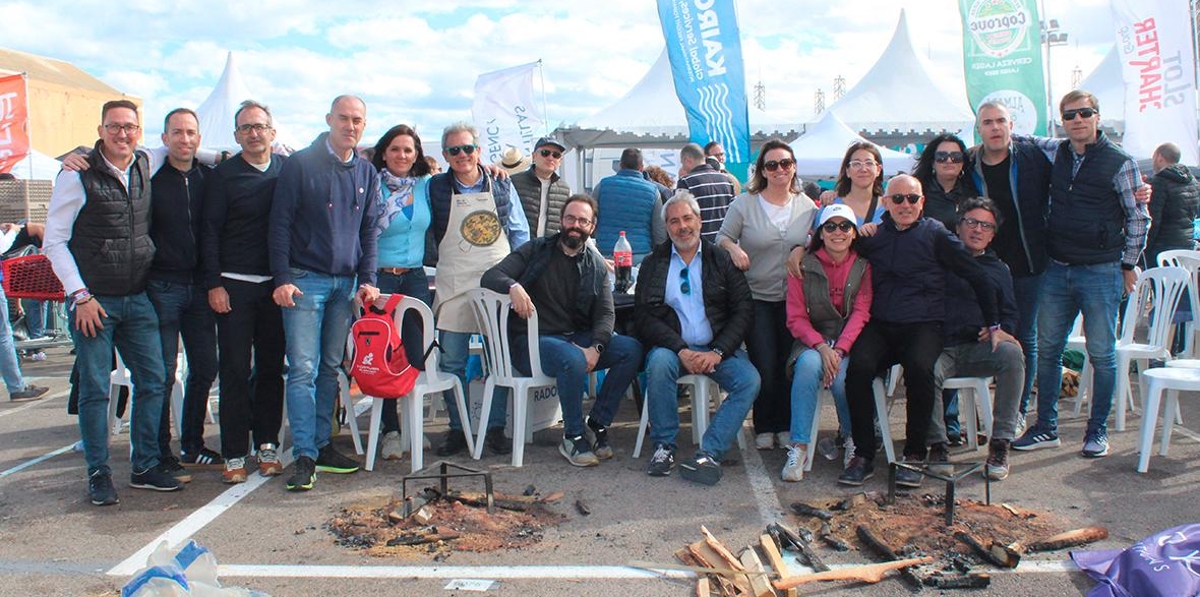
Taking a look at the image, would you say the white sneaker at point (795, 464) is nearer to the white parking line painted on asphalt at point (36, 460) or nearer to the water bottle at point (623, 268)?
the water bottle at point (623, 268)

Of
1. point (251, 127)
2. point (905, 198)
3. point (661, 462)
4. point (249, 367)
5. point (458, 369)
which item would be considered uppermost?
point (251, 127)

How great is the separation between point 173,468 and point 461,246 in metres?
1.97

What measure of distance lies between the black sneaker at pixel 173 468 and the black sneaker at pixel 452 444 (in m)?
1.35

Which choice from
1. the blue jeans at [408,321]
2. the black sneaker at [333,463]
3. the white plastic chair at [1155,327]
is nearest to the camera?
the black sneaker at [333,463]

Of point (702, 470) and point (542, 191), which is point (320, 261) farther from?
point (702, 470)

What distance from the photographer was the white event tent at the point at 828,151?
15.4 m

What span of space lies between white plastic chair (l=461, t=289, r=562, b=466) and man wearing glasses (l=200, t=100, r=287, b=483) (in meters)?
1.10

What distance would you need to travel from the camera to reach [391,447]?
522 centimetres

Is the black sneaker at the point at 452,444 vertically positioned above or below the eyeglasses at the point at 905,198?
below

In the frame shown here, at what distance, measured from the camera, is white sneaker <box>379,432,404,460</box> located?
17.0 ft

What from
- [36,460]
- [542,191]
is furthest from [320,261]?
[36,460]

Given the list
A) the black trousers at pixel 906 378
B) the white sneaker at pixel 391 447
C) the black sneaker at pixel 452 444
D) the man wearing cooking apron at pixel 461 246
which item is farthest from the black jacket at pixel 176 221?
the black trousers at pixel 906 378

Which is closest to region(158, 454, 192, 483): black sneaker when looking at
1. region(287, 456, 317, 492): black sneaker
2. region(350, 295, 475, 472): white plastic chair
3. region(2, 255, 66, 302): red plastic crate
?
region(287, 456, 317, 492): black sneaker

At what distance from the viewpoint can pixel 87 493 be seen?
459 cm
